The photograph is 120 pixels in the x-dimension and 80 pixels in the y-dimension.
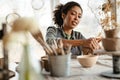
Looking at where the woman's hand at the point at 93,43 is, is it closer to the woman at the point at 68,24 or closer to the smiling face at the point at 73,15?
the woman at the point at 68,24

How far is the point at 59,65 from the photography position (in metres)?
1.30

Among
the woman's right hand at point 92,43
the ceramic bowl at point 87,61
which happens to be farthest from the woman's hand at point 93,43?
the ceramic bowl at point 87,61

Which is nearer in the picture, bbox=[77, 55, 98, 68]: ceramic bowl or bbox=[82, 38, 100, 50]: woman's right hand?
bbox=[77, 55, 98, 68]: ceramic bowl

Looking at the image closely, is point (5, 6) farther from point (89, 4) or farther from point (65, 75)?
point (65, 75)

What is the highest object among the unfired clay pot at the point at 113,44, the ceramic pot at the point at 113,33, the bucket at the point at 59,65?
the ceramic pot at the point at 113,33

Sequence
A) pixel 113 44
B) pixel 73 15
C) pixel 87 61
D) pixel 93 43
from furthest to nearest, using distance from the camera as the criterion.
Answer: pixel 73 15, pixel 93 43, pixel 87 61, pixel 113 44

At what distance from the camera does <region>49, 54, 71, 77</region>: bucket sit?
50.9 inches

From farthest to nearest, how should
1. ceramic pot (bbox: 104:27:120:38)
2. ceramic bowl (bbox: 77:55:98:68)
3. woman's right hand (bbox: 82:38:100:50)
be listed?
woman's right hand (bbox: 82:38:100:50) → ceramic bowl (bbox: 77:55:98:68) → ceramic pot (bbox: 104:27:120:38)

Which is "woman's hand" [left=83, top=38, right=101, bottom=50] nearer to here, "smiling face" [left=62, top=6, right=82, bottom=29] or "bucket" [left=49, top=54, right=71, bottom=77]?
"smiling face" [left=62, top=6, right=82, bottom=29]

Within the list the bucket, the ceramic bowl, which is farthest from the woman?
the bucket

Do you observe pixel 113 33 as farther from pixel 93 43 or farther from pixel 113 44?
pixel 93 43

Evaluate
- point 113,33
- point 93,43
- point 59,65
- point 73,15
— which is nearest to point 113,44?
point 113,33

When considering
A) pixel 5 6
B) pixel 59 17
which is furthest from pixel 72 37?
pixel 5 6

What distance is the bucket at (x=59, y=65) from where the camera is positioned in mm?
1293
